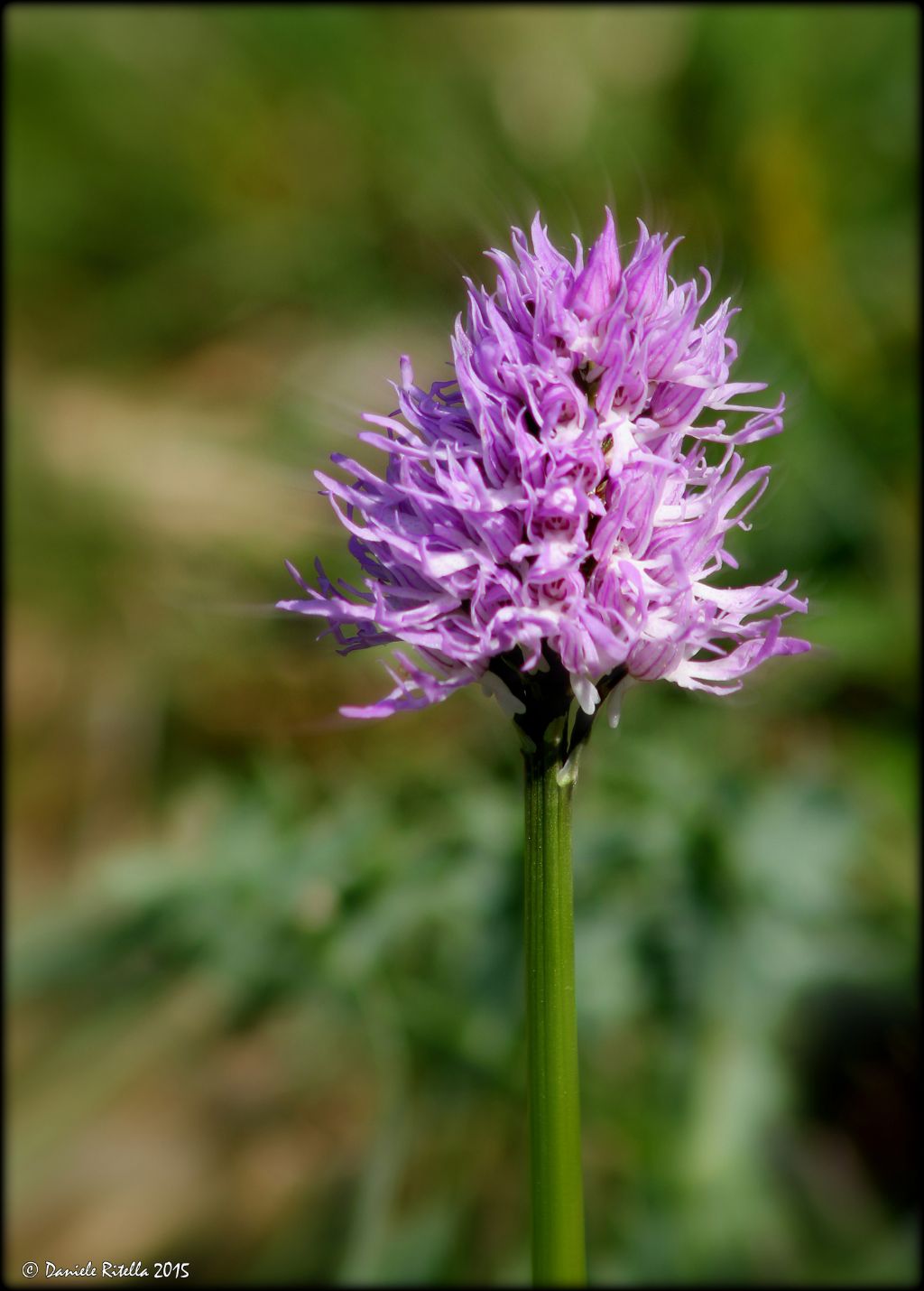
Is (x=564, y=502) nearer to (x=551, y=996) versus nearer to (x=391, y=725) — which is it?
(x=551, y=996)

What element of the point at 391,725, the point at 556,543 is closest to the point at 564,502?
the point at 556,543

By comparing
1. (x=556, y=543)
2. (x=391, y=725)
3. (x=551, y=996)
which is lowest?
(x=551, y=996)

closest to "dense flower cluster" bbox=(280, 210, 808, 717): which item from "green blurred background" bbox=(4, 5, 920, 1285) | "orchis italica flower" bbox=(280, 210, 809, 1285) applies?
"orchis italica flower" bbox=(280, 210, 809, 1285)

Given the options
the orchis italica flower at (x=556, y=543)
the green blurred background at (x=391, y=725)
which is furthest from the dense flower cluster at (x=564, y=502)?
the green blurred background at (x=391, y=725)

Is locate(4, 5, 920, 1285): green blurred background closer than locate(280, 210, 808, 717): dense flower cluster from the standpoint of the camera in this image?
No

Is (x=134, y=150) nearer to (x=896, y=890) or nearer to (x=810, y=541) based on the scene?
(x=810, y=541)

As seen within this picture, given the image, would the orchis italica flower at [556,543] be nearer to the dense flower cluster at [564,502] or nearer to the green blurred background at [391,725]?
the dense flower cluster at [564,502]

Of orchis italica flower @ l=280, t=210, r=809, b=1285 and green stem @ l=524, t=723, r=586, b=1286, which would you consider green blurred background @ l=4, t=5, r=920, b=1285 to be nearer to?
orchis italica flower @ l=280, t=210, r=809, b=1285
